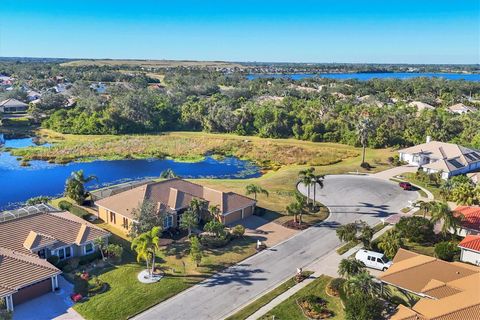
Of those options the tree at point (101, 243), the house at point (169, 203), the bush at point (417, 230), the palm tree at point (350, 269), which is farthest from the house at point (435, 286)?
the tree at point (101, 243)

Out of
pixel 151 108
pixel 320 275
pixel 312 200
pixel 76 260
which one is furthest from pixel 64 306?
pixel 151 108

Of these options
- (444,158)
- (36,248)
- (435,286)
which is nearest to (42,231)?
(36,248)

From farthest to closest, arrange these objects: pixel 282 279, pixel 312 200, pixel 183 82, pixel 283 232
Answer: pixel 183 82 → pixel 312 200 → pixel 283 232 → pixel 282 279

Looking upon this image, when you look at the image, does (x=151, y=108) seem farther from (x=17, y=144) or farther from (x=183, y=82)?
(x=183, y=82)

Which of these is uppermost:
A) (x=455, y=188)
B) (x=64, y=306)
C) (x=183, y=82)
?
(x=183, y=82)

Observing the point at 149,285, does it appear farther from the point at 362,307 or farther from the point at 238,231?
the point at 362,307

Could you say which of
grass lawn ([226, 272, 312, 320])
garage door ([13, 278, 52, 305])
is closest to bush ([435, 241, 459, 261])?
grass lawn ([226, 272, 312, 320])

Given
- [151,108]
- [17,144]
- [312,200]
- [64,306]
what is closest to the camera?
[64,306]
